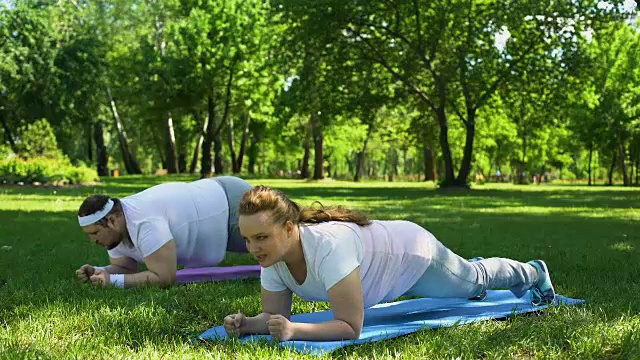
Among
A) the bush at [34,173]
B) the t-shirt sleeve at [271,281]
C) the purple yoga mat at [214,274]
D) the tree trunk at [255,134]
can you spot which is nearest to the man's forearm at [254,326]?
the t-shirt sleeve at [271,281]

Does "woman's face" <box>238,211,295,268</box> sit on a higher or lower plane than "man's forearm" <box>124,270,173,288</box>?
higher

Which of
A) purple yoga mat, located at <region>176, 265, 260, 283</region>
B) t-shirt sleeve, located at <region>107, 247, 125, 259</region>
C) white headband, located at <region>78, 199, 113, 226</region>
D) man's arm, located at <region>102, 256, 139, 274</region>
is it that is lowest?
purple yoga mat, located at <region>176, 265, 260, 283</region>

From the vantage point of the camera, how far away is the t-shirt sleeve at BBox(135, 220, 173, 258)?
17.1ft

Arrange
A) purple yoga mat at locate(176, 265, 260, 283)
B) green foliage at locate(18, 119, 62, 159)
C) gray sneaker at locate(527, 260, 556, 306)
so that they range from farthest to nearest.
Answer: green foliage at locate(18, 119, 62, 159), purple yoga mat at locate(176, 265, 260, 283), gray sneaker at locate(527, 260, 556, 306)

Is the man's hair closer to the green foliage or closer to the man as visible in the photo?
the man

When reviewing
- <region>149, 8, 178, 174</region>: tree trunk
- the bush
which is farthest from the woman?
<region>149, 8, 178, 174</region>: tree trunk

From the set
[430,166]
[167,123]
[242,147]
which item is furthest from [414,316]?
[242,147]

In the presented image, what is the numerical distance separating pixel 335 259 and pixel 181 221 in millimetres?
2602

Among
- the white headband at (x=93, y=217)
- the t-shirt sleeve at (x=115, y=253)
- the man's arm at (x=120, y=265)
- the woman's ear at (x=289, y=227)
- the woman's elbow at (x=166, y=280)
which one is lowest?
the woman's elbow at (x=166, y=280)

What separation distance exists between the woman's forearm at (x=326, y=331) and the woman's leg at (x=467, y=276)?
75cm

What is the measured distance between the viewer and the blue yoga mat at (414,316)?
3.54 m

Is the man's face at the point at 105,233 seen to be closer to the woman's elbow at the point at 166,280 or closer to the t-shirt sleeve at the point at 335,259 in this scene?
the woman's elbow at the point at 166,280

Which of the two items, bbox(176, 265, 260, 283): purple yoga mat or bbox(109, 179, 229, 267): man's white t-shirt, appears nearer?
bbox(109, 179, 229, 267): man's white t-shirt

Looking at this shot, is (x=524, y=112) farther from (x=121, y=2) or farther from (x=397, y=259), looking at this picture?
(x=397, y=259)
